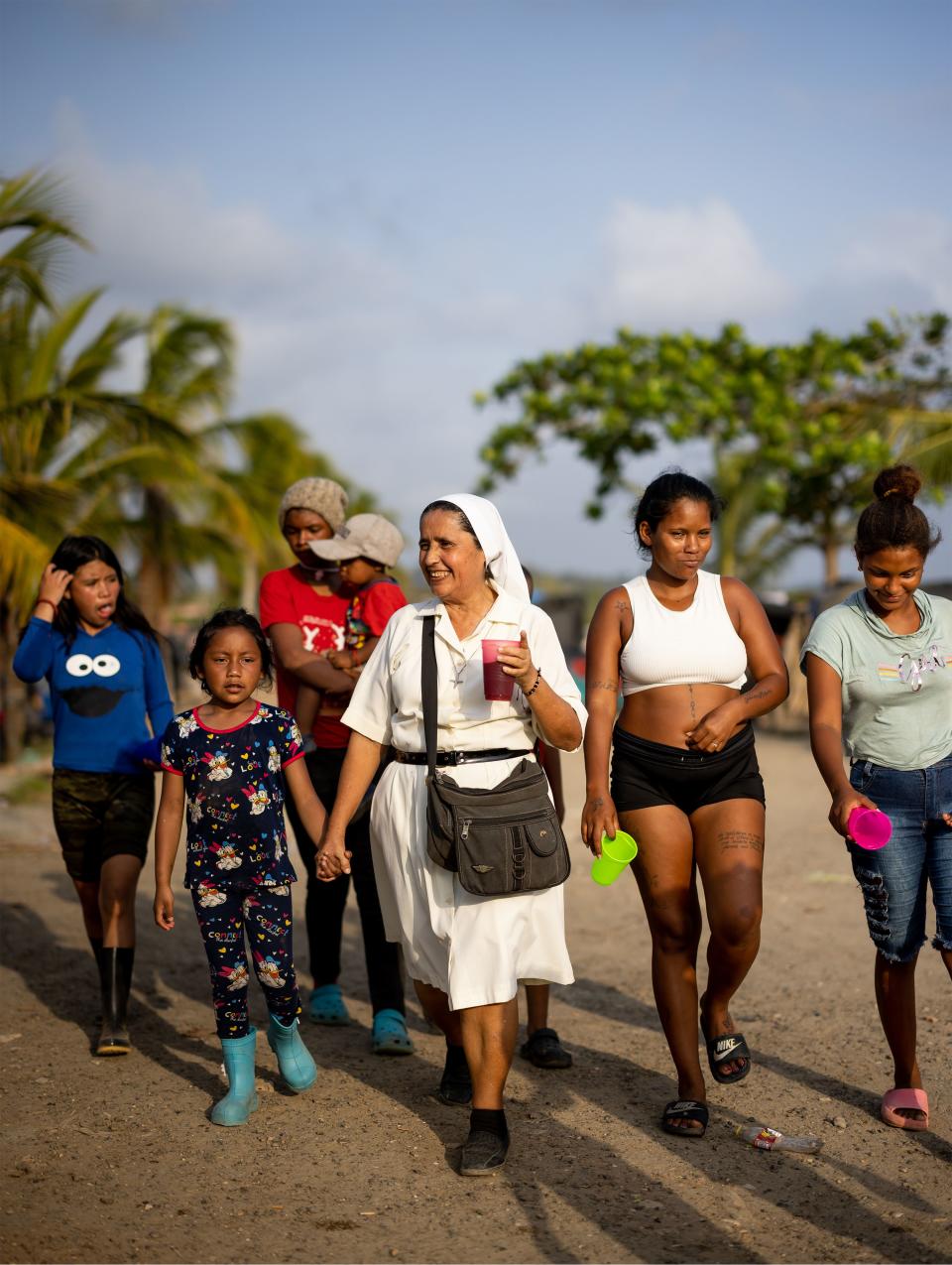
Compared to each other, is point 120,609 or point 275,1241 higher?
point 120,609

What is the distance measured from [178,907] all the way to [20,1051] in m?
2.67

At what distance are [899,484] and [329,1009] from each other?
3.19 metres

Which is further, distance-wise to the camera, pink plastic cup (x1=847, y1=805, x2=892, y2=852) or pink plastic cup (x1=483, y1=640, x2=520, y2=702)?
pink plastic cup (x1=847, y1=805, x2=892, y2=852)

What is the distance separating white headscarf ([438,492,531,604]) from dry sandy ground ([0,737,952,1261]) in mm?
1813

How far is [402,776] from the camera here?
13.8 ft

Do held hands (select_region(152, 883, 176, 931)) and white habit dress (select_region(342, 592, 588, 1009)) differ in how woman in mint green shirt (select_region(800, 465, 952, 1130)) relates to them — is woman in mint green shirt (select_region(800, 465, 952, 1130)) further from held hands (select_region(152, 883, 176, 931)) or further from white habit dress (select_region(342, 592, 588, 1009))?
held hands (select_region(152, 883, 176, 931))

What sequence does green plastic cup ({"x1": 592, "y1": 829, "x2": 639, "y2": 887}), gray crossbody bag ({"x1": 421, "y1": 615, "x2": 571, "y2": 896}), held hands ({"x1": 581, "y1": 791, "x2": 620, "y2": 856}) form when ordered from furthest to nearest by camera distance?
held hands ({"x1": 581, "y1": 791, "x2": 620, "y2": 856}) < green plastic cup ({"x1": 592, "y1": 829, "x2": 639, "y2": 887}) < gray crossbody bag ({"x1": 421, "y1": 615, "x2": 571, "y2": 896})

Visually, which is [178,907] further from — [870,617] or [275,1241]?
[870,617]

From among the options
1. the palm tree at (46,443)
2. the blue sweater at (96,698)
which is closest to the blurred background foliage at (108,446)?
the palm tree at (46,443)

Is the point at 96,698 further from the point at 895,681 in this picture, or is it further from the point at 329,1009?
the point at 895,681

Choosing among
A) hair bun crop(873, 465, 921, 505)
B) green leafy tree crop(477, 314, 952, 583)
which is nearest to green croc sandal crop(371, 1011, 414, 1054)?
hair bun crop(873, 465, 921, 505)

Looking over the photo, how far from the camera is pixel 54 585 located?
204 inches

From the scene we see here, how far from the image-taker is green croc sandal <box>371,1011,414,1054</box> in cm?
509

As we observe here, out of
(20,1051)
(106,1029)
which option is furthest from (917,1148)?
(20,1051)
